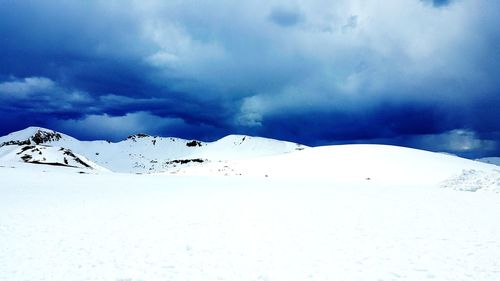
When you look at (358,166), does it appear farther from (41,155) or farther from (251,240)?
(41,155)

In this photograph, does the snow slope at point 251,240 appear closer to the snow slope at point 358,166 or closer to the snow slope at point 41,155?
the snow slope at point 358,166

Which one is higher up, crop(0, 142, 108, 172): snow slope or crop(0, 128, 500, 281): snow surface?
crop(0, 142, 108, 172): snow slope

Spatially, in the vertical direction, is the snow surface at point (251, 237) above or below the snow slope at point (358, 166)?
below

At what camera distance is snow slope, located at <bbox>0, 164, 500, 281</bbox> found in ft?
33.7

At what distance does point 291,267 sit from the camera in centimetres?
1070

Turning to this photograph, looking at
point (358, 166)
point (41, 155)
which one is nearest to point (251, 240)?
point (358, 166)

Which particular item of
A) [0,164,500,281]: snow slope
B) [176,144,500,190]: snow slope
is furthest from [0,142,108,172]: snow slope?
[0,164,500,281]: snow slope

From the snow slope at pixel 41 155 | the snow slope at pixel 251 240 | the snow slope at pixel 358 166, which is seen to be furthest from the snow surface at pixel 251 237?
the snow slope at pixel 41 155

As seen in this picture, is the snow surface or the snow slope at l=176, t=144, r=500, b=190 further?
the snow slope at l=176, t=144, r=500, b=190

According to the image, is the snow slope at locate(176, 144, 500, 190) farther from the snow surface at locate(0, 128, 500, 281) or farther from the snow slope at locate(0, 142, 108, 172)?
the snow slope at locate(0, 142, 108, 172)

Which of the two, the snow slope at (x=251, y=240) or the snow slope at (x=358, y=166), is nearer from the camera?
the snow slope at (x=251, y=240)

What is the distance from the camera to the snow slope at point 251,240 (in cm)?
1027

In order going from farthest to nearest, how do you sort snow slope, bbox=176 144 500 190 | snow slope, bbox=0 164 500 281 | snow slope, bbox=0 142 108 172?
snow slope, bbox=0 142 108 172, snow slope, bbox=176 144 500 190, snow slope, bbox=0 164 500 281

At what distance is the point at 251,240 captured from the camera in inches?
547
